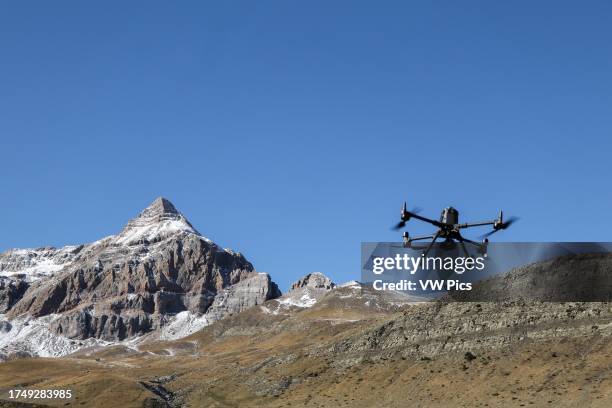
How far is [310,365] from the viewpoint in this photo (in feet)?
474

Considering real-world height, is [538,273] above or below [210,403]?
above

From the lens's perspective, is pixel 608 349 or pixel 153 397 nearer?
pixel 608 349

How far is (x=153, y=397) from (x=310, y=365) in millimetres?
26491

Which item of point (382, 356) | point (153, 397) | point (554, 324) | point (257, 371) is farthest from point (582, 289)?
point (153, 397)

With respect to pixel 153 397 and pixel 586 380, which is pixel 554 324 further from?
pixel 153 397

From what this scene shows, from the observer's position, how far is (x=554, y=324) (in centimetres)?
12231

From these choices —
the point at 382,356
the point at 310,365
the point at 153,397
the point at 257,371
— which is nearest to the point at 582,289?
the point at 382,356

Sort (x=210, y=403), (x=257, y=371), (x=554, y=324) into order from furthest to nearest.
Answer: (x=257, y=371), (x=210, y=403), (x=554, y=324)

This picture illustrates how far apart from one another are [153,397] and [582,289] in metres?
70.2

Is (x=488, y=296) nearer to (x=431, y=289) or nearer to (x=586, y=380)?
(x=586, y=380)

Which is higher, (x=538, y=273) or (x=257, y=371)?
(x=538, y=273)

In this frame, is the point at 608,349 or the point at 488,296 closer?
the point at 608,349

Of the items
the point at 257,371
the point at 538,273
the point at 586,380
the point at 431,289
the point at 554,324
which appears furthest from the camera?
the point at 257,371

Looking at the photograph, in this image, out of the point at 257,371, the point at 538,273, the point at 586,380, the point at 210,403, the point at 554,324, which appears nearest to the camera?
the point at 586,380
